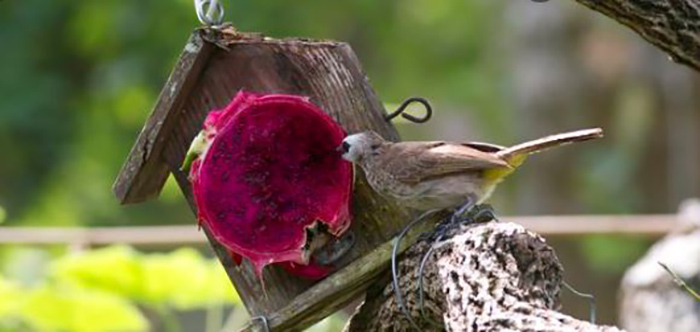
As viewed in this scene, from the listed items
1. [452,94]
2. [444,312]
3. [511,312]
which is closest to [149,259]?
[444,312]

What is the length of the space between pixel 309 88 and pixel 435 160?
36 centimetres

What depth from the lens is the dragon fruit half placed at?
10.9 feet

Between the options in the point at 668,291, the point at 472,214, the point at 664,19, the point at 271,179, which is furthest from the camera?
the point at 668,291

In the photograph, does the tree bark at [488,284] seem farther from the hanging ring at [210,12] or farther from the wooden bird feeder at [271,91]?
the hanging ring at [210,12]

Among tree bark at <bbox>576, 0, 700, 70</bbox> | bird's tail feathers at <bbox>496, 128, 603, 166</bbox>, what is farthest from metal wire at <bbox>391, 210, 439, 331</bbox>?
tree bark at <bbox>576, 0, 700, 70</bbox>

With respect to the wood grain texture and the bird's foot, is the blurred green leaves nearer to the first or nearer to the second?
the wood grain texture

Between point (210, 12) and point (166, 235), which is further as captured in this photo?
point (166, 235)

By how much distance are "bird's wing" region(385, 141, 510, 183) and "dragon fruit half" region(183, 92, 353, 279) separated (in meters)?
0.15

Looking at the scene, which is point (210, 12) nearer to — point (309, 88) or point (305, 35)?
point (309, 88)

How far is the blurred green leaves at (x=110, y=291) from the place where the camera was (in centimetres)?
448

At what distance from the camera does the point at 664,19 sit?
3020 millimetres

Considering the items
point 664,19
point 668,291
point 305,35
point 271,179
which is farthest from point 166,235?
point 305,35

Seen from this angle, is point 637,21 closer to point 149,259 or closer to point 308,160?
point 308,160

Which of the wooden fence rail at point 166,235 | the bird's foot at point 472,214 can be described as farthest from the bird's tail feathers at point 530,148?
the wooden fence rail at point 166,235
